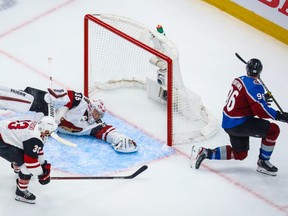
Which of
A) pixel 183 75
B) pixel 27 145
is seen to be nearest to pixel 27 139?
pixel 27 145

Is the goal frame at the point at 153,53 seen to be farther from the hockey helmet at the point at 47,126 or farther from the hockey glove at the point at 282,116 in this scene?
the hockey helmet at the point at 47,126

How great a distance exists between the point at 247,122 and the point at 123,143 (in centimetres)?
94

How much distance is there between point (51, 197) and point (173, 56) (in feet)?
4.39

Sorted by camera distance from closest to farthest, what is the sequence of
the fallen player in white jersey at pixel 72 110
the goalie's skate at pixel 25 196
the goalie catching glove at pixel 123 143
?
1. the goalie's skate at pixel 25 196
2. the fallen player in white jersey at pixel 72 110
3. the goalie catching glove at pixel 123 143

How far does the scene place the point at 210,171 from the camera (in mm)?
8133

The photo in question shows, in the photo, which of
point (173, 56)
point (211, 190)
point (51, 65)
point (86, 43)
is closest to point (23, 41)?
point (51, 65)

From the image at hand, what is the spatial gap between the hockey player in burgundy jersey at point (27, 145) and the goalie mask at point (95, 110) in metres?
0.85

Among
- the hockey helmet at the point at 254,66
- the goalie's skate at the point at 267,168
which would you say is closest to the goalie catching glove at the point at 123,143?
the goalie's skate at the point at 267,168

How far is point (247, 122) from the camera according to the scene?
7.88 m

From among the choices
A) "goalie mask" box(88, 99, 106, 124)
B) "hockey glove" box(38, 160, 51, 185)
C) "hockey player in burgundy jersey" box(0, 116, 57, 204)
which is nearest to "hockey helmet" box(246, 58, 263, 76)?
"goalie mask" box(88, 99, 106, 124)

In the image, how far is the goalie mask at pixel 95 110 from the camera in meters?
8.28

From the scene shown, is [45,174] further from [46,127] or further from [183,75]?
[183,75]

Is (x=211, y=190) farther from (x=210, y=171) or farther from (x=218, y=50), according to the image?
(x=218, y=50)

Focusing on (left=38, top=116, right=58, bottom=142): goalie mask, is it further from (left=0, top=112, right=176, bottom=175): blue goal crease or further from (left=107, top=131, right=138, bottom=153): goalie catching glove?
(left=107, top=131, right=138, bottom=153): goalie catching glove
